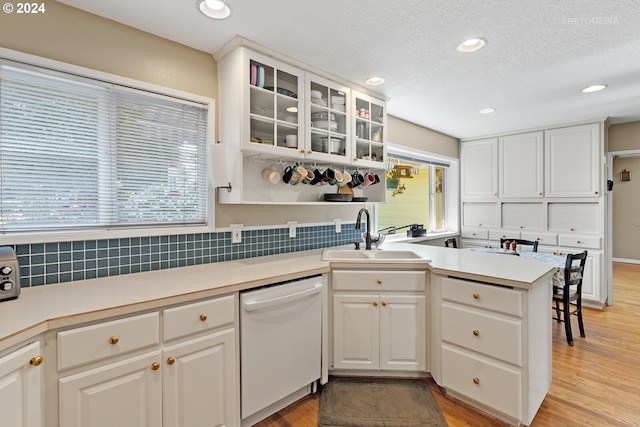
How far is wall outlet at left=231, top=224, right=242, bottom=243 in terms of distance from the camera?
221 centimetres

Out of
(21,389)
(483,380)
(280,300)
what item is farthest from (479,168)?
(21,389)

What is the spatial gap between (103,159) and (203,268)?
33.1 inches

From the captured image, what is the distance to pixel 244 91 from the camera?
194 centimetres

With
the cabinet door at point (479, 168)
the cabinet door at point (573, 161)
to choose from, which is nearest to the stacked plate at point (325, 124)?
the cabinet door at point (479, 168)

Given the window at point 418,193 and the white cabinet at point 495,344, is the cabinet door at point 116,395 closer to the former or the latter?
the white cabinet at point 495,344

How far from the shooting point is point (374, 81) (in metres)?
2.55

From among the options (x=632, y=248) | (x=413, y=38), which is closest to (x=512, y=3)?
(x=413, y=38)

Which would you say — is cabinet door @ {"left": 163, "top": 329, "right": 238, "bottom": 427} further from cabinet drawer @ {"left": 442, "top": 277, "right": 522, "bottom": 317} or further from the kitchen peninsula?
cabinet drawer @ {"left": 442, "top": 277, "right": 522, "bottom": 317}

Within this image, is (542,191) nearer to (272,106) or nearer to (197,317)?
(272,106)

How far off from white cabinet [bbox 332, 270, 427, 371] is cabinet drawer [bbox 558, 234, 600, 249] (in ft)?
9.59

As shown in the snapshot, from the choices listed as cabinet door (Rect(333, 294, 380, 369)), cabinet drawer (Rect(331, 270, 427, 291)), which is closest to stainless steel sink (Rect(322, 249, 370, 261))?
cabinet drawer (Rect(331, 270, 427, 291))

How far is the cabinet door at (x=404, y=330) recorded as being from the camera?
2.16 meters

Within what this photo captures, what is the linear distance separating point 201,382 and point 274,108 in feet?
5.49

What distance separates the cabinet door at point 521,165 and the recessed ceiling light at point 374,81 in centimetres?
272
